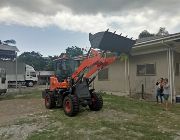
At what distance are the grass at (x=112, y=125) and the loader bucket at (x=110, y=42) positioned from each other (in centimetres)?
275

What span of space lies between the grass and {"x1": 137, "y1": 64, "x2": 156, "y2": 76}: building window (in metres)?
4.80

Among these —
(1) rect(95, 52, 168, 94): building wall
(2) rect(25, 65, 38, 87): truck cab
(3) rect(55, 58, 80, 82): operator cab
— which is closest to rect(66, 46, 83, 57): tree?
(3) rect(55, 58, 80, 82): operator cab

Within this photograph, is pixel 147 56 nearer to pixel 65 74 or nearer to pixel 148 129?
pixel 65 74

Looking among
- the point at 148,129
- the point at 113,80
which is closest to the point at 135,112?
the point at 148,129

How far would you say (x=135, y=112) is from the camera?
1268cm

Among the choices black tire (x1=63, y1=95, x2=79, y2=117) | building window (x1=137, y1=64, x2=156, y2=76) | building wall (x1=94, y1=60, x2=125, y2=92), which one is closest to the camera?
black tire (x1=63, y1=95, x2=79, y2=117)

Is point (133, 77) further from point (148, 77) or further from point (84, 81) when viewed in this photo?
point (84, 81)

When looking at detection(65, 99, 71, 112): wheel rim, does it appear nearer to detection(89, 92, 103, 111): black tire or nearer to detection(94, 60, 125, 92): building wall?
detection(89, 92, 103, 111): black tire

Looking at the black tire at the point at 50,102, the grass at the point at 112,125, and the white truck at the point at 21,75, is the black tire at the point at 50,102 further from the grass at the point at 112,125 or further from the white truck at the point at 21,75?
the white truck at the point at 21,75

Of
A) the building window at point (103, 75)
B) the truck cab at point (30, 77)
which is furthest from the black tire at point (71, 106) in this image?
the truck cab at point (30, 77)

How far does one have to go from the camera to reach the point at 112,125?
9.87 metres

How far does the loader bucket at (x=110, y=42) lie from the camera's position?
11.9 m

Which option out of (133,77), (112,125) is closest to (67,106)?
(112,125)

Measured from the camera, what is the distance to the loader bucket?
11.9 meters
